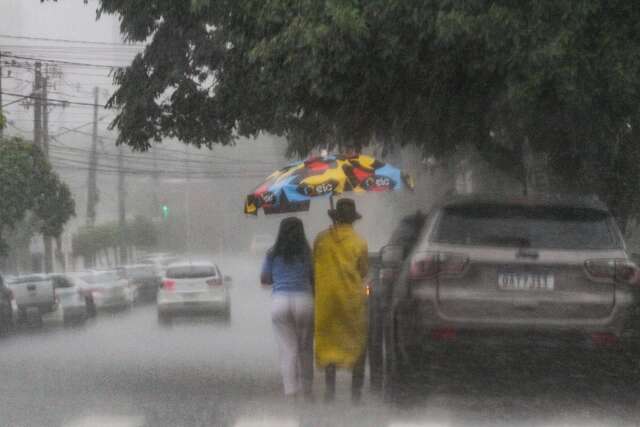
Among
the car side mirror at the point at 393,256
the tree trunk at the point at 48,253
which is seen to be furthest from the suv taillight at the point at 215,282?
the car side mirror at the point at 393,256

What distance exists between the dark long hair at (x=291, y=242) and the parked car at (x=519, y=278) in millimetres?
1262

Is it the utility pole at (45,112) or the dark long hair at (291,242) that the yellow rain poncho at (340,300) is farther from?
the utility pole at (45,112)

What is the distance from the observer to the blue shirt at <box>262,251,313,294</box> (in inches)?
421

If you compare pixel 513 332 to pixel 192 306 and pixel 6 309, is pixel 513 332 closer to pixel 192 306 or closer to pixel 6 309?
pixel 6 309

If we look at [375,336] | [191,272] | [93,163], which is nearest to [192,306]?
[191,272]

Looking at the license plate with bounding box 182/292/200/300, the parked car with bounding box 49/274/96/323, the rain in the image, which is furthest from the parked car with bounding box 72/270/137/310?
the rain

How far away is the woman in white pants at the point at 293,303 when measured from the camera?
10602mm

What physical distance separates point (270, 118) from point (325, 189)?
1841 millimetres

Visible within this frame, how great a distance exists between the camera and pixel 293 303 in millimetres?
10641

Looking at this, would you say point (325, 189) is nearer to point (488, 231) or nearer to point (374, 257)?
point (374, 257)

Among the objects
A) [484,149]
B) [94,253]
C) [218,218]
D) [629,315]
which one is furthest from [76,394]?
[218,218]

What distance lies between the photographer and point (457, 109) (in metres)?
14.5

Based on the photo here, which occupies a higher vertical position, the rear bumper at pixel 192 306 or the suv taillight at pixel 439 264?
the suv taillight at pixel 439 264

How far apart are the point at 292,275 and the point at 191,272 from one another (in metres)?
19.1
